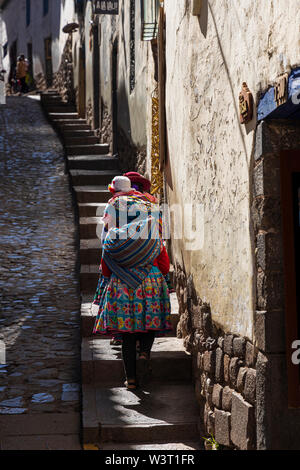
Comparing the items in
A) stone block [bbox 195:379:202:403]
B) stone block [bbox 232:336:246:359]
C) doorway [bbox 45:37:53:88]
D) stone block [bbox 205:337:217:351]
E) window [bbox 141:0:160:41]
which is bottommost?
stone block [bbox 195:379:202:403]

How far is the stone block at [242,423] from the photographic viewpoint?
Result: 404 centimetres

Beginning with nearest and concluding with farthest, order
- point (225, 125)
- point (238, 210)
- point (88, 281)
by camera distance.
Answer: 1. point (238, 210)
2. point (225, 125)
3. point (88, 281)

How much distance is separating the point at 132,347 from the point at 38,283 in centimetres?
307

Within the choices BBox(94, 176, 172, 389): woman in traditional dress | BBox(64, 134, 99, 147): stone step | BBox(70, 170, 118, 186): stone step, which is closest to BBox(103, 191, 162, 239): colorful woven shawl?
BBox(94, 176, 172, 389): woman in traditional dress

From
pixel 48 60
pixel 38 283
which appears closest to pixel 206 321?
pixel 38 283

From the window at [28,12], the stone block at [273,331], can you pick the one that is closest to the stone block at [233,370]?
the stone block at [273,331]

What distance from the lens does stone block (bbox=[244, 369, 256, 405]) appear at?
159 inches

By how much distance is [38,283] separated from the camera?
8.22m

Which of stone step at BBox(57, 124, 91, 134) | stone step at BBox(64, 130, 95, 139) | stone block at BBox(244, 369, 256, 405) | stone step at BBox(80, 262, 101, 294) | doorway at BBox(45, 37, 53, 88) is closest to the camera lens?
stone block at BBox(244, 369, 256, 405)

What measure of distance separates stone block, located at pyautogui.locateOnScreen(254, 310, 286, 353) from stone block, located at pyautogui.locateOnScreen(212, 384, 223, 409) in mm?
894

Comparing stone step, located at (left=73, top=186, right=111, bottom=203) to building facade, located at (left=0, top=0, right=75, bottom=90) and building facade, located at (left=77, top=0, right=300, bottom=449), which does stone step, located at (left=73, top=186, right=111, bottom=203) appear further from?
building facade, located at (left=0, top=0, right=75, bottom=90)

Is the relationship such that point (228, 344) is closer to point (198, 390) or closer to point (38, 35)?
point (198, 390)

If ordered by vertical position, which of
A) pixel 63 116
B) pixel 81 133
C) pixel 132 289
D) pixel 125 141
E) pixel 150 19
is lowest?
pixel 132 289
